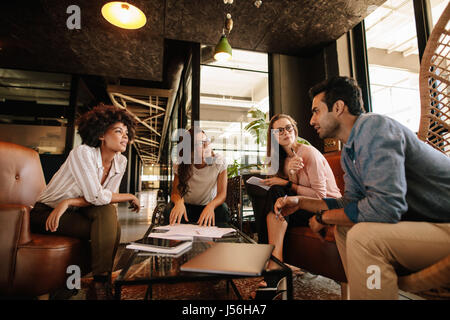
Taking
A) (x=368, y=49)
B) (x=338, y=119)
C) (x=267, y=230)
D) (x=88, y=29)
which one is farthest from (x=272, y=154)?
(x=88, y=29)

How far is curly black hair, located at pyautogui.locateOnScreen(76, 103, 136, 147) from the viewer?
183cm

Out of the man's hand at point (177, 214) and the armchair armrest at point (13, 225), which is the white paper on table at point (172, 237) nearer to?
the man's hand at point (177, 214)

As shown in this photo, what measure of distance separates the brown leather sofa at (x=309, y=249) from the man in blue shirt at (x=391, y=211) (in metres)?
0.40

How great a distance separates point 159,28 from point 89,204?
2.76 meters

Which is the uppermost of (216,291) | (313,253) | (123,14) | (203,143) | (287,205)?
(123,14)

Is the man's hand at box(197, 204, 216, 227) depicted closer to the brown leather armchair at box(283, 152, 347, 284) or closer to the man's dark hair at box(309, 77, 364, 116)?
the brown leather armchair at box(283, 152, 347, 284)

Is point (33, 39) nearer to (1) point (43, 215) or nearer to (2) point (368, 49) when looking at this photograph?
(1) point (43, 215)

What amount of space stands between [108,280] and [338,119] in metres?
1.67

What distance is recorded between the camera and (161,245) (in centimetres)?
100

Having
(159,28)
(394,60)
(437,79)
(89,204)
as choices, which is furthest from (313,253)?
(159,28)

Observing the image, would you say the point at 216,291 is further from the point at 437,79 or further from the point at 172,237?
the point at 437,79

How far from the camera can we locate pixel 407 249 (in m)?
0.84

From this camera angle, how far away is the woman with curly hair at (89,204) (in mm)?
1483

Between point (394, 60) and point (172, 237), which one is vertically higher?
point (394, 60)
